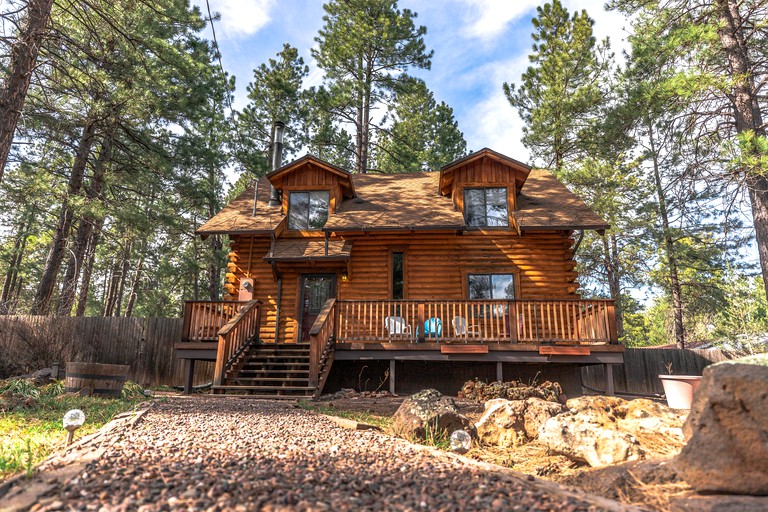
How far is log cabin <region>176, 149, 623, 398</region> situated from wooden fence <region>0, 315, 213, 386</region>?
3.22m

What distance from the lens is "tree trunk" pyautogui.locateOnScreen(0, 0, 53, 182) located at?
7215mm

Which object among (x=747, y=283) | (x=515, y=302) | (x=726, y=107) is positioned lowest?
(x=515, y=302)

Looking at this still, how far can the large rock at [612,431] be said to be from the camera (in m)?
3.83

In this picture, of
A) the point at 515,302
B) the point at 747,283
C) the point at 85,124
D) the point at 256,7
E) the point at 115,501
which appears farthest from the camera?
the point at 747,283

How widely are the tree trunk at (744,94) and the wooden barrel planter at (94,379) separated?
1389cm

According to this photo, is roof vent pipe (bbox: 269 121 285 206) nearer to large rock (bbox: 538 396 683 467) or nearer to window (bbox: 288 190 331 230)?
window (bbox: 288 190 331 230)

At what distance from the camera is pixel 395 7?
21.4 metres

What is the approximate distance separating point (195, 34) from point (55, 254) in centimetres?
1131

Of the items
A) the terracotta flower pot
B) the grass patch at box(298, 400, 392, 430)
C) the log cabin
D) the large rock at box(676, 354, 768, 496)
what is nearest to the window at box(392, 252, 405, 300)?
the log cabin

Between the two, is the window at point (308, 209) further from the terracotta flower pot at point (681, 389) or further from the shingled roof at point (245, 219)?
the terracotta flower pot at point (681, 389)

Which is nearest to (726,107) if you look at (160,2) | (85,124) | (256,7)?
(256,7)

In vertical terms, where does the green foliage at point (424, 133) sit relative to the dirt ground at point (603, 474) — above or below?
above

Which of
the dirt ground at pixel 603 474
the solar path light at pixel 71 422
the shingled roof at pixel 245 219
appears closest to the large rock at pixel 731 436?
the dirt ground at pixel 603 474

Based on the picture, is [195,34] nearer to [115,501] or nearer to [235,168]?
[235,168]
